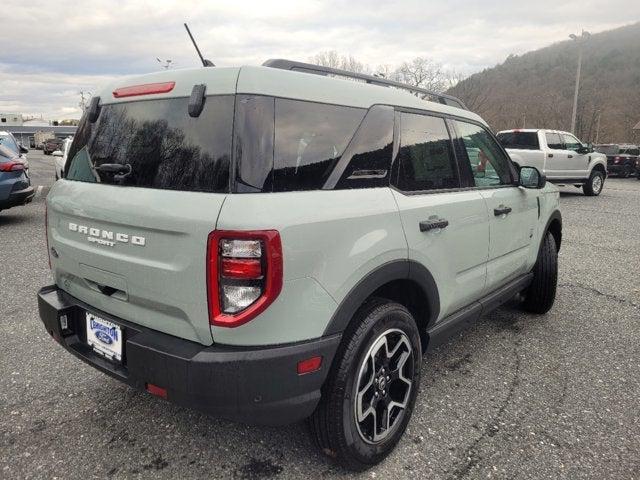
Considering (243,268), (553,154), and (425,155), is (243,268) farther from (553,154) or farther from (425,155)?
(553,154)

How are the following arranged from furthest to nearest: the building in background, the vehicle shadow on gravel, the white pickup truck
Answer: the building in background < the white pickup truck < the vehicle shadow on gravel

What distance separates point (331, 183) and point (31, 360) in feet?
8.53

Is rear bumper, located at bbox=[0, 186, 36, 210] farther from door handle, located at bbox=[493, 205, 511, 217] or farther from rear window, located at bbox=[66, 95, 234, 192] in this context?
door handle, located at bbox=[493, 205, 511, 217]

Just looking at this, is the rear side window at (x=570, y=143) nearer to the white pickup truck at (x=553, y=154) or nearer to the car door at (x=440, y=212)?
the white pickup truck at (x=553, y=154)

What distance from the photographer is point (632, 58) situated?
324ft

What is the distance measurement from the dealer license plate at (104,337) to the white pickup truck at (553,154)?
11873 mm

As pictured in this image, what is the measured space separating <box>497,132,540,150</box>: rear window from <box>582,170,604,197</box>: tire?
244cm

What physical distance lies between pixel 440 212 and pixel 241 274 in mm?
1231

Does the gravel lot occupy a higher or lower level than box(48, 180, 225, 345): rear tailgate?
lower

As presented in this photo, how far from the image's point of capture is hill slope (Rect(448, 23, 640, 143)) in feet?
227

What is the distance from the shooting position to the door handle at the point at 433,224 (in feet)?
7.68

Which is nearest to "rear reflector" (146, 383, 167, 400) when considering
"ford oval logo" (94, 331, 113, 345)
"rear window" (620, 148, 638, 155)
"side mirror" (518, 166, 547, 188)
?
"ford oval logo" (94, 331, 113, 345)

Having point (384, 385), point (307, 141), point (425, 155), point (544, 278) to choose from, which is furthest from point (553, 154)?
point (307, 141)

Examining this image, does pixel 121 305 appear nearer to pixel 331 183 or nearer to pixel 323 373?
pixel 323 373
